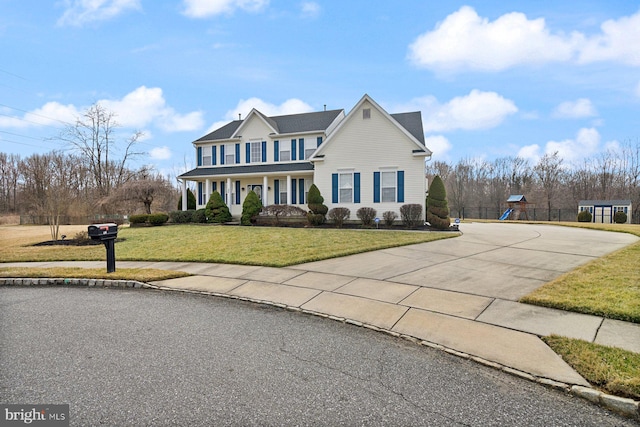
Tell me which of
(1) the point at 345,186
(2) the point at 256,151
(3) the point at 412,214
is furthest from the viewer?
(2) the point at 256,151

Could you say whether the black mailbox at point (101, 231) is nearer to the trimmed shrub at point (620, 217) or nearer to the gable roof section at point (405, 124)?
the gable roof section at point (405, 124)

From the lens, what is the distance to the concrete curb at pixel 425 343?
2.64 m

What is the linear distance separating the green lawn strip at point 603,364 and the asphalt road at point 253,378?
0.36m

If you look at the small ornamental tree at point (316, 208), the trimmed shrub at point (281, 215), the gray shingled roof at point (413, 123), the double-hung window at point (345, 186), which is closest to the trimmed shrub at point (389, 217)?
the double-hung window at point (345, 186)

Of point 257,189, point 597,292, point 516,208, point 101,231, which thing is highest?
point 257,189

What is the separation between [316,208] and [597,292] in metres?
14.0

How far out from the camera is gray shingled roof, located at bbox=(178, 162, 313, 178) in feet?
69.6

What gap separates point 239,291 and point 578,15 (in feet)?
38.4

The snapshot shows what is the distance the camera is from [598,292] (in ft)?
17.5

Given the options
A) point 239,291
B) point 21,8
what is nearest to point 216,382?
point 239,291

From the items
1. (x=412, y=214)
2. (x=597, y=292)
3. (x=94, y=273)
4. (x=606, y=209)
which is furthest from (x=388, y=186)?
(x=606, y=209)

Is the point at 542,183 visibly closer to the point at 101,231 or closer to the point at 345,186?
the point at 345,186

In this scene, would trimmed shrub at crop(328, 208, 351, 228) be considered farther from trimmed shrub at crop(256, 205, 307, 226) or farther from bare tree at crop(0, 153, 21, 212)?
bare tree at crop(0, 153, 21, 212)

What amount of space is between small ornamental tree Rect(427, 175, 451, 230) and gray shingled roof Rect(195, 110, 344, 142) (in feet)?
28.5
